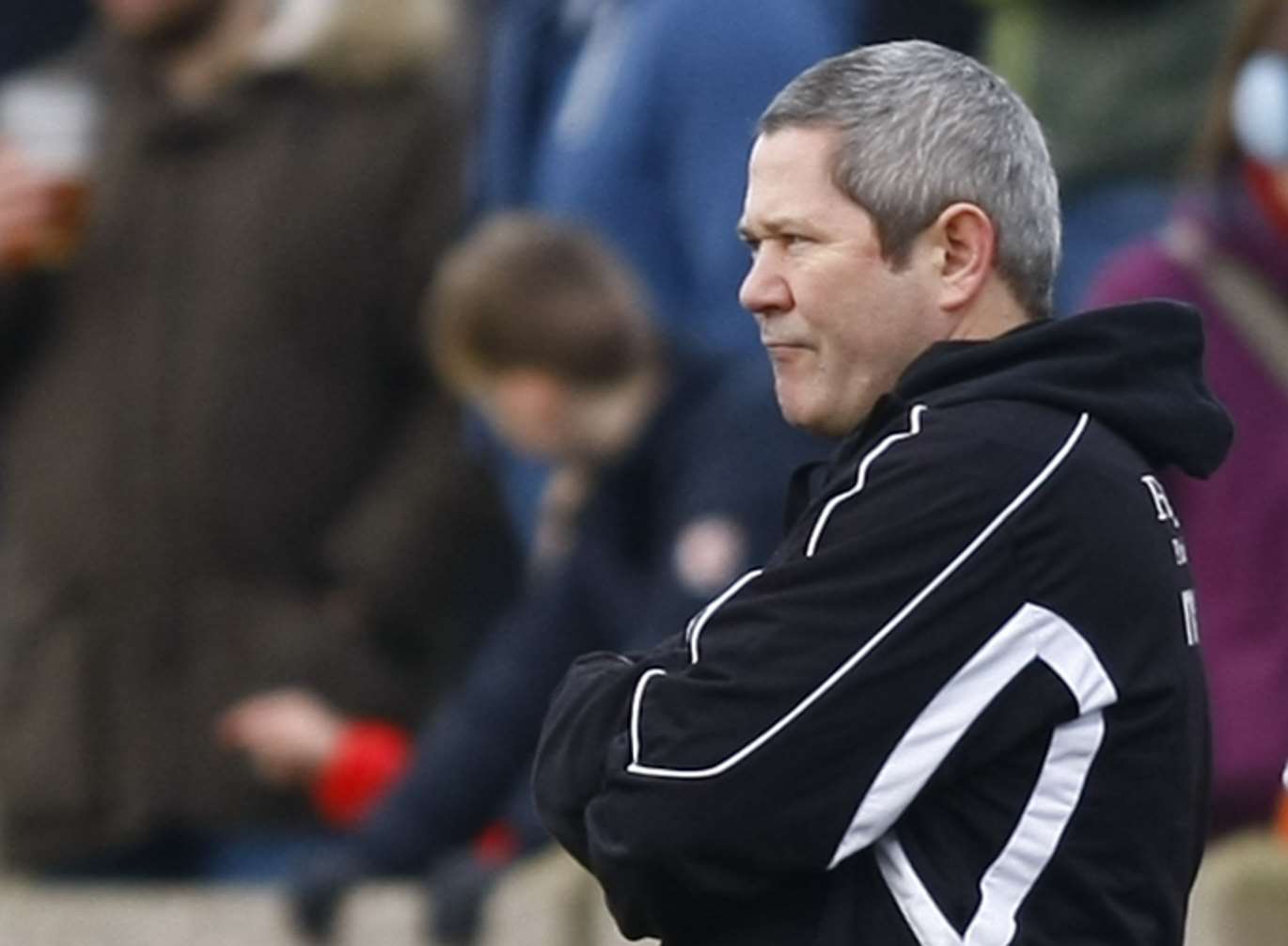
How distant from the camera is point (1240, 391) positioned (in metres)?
4.72

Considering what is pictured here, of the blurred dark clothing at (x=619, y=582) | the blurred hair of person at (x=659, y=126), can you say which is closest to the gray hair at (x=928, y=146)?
the blurred dark clothing at (x=619, y=582)

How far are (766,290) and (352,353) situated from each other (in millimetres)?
2897

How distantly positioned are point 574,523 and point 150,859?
3.62ft

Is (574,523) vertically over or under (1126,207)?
under

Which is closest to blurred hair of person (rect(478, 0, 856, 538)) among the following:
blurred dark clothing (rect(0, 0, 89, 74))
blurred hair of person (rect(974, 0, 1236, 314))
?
blurred hair of person (rect(974, 0, 1236, 314))

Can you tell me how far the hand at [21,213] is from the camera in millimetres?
5887

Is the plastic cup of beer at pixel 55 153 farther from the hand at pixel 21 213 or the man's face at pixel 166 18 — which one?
the man's face at pixel 166 18

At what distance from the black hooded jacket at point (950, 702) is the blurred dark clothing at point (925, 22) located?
2691mm

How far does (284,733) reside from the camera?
18.6 feet

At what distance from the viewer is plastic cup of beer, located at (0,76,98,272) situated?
19.4 ft

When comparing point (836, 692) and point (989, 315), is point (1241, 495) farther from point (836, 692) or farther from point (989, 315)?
point (836, 692)

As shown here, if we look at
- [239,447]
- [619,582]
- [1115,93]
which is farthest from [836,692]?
[239,447]

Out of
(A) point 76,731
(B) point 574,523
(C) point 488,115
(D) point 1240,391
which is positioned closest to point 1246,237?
(D) point 1240,391

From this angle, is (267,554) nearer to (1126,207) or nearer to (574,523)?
(574,523)
